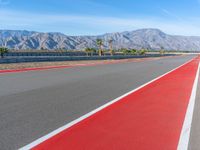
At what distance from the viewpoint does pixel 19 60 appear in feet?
126

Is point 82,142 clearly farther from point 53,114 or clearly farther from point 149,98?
point 149,98

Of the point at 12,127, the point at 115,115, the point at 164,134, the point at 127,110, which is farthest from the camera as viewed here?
the point at 127,110

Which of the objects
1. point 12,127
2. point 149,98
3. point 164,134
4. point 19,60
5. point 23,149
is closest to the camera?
point 23,149

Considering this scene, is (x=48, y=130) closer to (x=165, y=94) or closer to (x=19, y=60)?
(x=165, y=94)

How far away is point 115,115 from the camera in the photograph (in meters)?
7.05

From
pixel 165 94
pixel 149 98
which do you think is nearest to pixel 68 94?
pixel 149 98

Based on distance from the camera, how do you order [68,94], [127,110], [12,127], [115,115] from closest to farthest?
[12,127] < [115,115] < [127,110] < [68,94]

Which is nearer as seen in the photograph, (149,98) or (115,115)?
(115,115)

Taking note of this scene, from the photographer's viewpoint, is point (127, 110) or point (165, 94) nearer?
point (127, 110)

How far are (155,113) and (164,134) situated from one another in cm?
197

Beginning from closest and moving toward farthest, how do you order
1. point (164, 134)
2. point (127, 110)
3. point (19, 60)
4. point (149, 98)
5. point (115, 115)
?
point (164, 134), point (115, 115), point (127, 110), point (149, 98), point (19, 60)

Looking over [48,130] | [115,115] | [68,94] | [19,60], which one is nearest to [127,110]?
[115,115]

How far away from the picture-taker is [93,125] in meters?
6.06

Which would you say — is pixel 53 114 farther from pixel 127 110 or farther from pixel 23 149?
pixel 23 149
